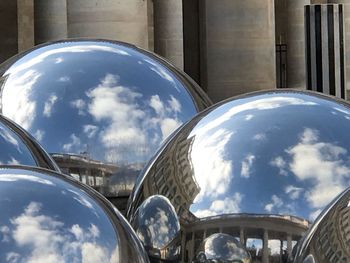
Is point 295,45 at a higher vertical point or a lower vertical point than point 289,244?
higher

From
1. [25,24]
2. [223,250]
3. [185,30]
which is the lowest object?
[223,250]

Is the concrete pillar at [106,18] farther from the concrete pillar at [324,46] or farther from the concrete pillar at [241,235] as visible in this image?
the concrete pillar at [241,235]

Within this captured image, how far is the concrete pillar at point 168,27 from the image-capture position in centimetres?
2969

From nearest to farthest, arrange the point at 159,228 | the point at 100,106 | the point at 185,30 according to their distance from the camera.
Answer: the point at 159,228
the point at 100,106
the point at 185,30

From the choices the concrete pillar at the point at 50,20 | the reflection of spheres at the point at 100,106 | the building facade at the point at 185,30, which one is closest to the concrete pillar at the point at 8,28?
the building facade at the point at 185,30

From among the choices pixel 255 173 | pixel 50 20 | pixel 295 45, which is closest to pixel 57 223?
pixel 255 173

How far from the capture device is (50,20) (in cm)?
2781

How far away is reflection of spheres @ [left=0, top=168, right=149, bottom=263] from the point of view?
3074 millimetres

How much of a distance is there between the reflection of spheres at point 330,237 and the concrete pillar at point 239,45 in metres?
15.4

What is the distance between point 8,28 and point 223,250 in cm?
2478

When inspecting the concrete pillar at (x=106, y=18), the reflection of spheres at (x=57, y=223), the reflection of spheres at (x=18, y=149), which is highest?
the concrete pillar at (x=106, y=18)

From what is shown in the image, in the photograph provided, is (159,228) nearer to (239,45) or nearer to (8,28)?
(239,45)

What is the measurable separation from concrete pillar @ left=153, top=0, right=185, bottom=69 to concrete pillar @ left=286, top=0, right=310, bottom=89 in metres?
5.76

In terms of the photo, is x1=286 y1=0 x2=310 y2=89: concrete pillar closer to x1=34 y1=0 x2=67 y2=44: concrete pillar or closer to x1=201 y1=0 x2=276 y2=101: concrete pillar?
x1=34 y1=0 x2=67 y2=44: concrete pillar
